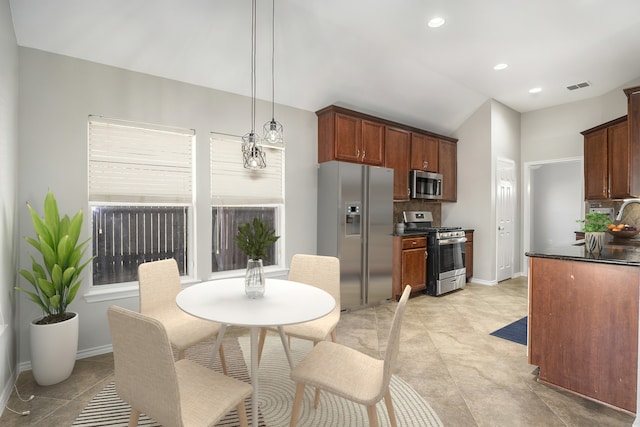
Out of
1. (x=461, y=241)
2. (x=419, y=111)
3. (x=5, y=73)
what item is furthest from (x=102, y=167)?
(x=461, y=241)

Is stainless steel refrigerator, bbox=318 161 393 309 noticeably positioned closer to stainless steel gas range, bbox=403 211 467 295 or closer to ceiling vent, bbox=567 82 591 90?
stainless steel gas range, bbox=403 211 467 295

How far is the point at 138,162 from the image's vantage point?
2977mm

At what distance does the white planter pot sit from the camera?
222 centimetres

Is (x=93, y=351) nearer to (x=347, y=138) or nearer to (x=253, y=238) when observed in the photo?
(x=253, y=238)

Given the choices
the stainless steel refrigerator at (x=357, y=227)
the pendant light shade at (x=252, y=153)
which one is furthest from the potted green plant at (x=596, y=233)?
the pendant light shade at (x=252, y=153)

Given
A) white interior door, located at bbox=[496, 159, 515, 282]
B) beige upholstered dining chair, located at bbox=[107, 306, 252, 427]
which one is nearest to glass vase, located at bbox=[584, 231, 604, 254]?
beige upholstered dining chair, located at bbox=[107, 306, 252, 427]

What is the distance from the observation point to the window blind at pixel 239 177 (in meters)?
3.45

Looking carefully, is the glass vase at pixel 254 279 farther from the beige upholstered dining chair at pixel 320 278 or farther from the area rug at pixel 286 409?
the area rug at pixel 286 409

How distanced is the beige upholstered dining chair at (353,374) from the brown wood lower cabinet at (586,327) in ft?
4.56

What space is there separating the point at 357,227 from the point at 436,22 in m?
2.28

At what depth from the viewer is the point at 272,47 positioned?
319cm

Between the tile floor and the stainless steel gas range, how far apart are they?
0.85m

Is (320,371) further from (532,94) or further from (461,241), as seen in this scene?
(532,94)

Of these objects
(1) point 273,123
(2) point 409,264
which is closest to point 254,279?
(1) point 273,123
